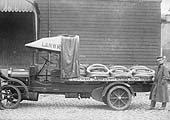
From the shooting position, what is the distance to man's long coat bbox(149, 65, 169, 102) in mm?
11594

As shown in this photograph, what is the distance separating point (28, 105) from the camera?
1229 cm

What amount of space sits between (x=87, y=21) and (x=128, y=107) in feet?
31.6

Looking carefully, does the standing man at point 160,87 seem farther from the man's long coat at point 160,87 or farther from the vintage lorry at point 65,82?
the vintage lorry at point 65,82

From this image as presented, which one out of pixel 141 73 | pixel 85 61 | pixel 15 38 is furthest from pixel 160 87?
pixel 15 38

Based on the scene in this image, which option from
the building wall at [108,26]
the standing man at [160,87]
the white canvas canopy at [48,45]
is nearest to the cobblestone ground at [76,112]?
the standing man at [160,87]

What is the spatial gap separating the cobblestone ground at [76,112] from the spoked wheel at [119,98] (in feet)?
0.63

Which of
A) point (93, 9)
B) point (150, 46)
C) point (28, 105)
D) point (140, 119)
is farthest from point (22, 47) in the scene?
point (140, 119)

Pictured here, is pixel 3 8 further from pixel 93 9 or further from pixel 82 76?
pixel 82 76

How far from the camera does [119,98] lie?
454 inches

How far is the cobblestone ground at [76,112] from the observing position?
33.4 feet

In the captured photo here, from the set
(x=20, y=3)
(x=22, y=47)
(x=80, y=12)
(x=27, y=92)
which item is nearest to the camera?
(x=27, y=92)

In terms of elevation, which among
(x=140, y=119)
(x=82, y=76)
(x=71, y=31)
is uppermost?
(x=71, y=31)

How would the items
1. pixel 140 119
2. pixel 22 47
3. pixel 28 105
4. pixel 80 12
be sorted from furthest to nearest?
pixel 22 47, pixel 80 12, pixel 28 105, pixel 140 119

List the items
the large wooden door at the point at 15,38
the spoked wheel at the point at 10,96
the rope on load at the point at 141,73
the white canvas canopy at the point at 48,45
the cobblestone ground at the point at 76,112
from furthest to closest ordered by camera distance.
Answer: the large wooden door at the point at 15,38 → the rope on load at the point at 141,73 → the white canvas canopy at the point at 48,45 → the spoked wheel at the point at 10,96 → the cobblestone ground at the point at 76,112
